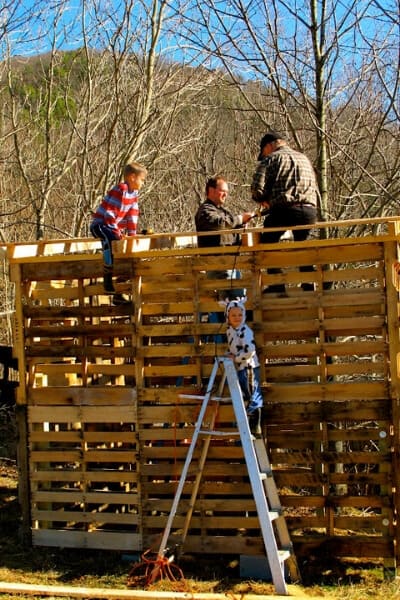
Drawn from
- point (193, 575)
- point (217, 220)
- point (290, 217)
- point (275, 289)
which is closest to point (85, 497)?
point (193, 575)

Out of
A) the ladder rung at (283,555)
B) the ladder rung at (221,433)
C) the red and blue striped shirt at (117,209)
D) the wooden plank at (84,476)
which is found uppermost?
the red and blue striped shirt at (117,209)

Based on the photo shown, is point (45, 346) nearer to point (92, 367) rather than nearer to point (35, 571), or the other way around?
point (92, 367)

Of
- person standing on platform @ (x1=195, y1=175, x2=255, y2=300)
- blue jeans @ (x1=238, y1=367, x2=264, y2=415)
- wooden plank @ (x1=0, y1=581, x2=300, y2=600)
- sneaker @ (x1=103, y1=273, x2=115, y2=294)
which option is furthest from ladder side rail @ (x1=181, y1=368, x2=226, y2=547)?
sneaker @ (x1=103, y1=273, x2=115, y2=294)

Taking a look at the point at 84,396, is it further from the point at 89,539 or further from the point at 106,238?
the point at 106,238

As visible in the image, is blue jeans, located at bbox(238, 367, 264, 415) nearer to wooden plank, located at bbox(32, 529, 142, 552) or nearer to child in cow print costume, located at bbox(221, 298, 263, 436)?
child in cow print costume, located at bbox(221, 298, 263, 436)

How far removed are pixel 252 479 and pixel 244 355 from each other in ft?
3.59

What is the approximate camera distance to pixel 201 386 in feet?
23.5

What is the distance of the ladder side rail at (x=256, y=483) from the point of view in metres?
6.11

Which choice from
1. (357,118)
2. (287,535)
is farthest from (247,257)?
(357,118)

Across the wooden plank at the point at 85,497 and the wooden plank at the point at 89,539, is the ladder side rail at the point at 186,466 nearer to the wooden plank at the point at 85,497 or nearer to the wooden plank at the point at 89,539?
the wooden plank at the point at 89,539

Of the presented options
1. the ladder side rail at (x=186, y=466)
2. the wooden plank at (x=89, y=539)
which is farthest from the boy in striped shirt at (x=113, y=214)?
the wooden plank at (x=89, y=539)

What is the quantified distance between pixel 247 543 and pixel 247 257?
2732mm

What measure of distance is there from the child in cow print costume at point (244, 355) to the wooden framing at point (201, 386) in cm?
27

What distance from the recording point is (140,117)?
11141 millimetres
